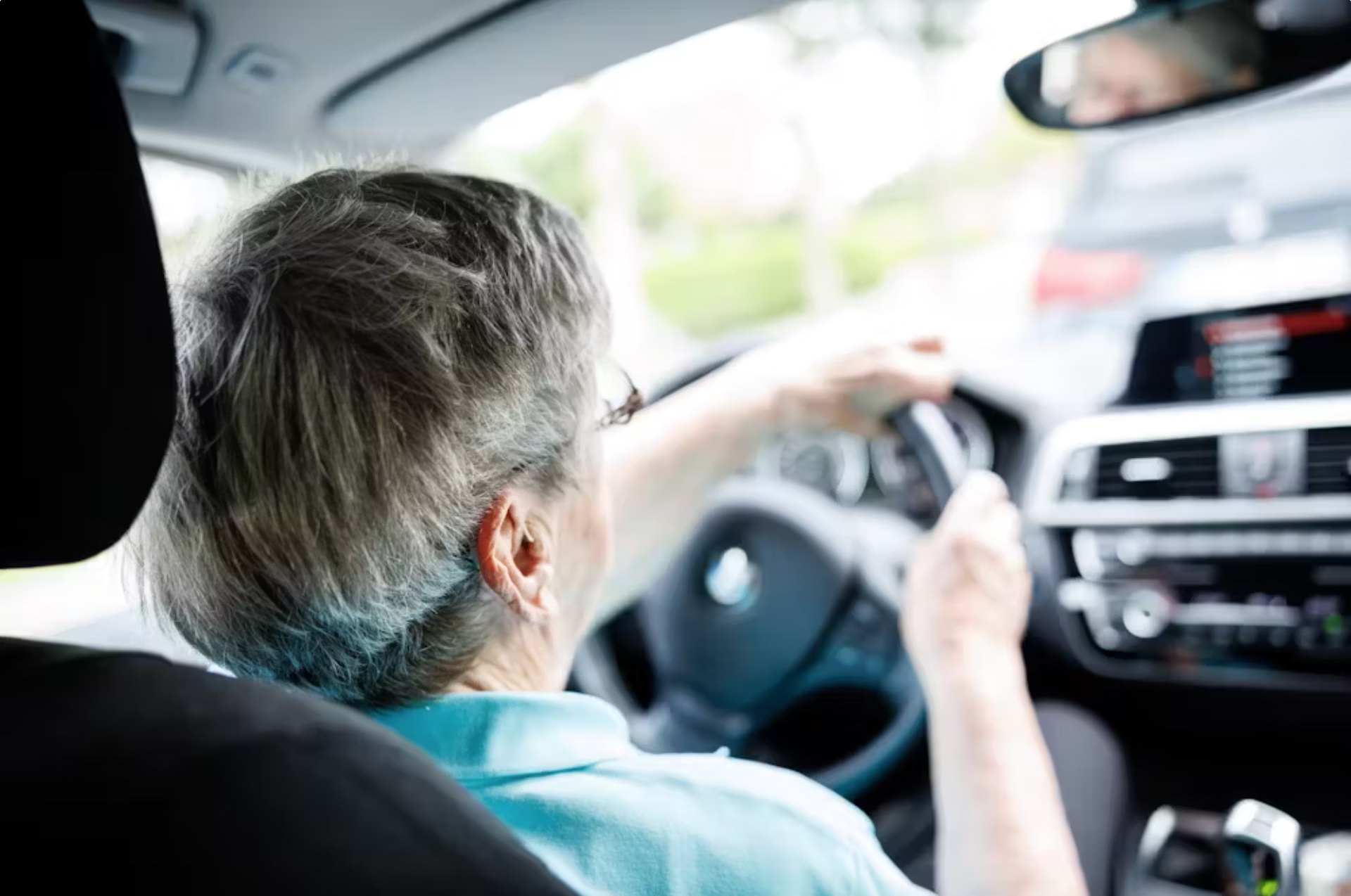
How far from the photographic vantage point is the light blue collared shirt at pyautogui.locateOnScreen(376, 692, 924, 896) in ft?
3.23

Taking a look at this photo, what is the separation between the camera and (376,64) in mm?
1895

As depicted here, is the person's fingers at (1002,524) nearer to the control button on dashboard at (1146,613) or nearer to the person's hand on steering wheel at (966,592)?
Result: the person's hand on steering wheel at (966,592)

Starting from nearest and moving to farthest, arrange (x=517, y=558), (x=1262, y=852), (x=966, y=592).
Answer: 1. (x=517, y=558)
2. (x=966, y=592)
3. (x=1262, y=852)

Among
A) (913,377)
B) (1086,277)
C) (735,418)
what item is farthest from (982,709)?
(1086,277)

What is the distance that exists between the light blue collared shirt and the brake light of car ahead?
2.30 meters

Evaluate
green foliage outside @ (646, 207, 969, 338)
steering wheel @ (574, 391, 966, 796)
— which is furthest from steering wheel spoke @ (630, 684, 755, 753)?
green foliage outside @ (646, 207, 969, 338)

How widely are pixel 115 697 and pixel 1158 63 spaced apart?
1412 mm

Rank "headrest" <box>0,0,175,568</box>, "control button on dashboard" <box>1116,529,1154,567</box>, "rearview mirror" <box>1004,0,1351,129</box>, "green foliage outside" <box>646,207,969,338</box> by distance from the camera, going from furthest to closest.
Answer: "green foliage outside" <box>646,207,969,338</box> < "control button on dashboard" <box>1116,529,1154,567</box> < "rearview mirror" <box>1004,0,1351,129</box> < "headrest" <box>0,0,175,568</box>

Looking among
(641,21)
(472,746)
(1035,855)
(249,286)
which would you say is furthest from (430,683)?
(641,21)

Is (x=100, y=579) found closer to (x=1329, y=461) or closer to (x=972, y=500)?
(x=972, y=500)

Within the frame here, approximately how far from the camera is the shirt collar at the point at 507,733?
103 cm

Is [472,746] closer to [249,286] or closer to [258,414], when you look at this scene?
[258,414]

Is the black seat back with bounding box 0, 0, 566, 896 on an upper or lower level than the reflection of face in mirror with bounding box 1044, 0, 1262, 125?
lower

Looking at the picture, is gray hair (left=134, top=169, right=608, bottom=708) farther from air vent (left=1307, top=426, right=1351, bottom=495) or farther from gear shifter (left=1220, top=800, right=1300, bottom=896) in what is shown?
air vent (left=1307, top=426, right=1351, bottom=495)
